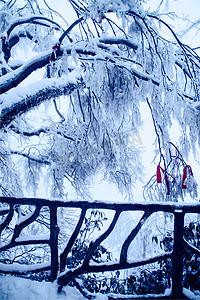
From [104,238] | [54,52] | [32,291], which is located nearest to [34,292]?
[32,291]

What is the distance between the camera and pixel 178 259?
155 cm

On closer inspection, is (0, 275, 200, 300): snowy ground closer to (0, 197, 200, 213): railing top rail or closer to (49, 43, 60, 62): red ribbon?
(0, 197, 200, 213): railing top rail

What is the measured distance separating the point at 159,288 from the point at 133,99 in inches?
103

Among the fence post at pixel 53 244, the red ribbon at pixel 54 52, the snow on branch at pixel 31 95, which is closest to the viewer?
the fence post at pixel 53 244

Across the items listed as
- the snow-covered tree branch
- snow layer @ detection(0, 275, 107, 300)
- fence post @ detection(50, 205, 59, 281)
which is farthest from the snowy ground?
the snow-covered tree branch

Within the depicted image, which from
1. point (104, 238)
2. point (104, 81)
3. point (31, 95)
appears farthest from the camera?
point (104, 81)

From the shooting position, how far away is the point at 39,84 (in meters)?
2.75

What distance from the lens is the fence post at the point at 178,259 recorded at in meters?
1.52

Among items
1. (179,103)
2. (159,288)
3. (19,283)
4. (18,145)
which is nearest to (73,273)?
(19,283)

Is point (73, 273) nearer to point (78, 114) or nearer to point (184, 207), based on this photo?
point (184, 207)

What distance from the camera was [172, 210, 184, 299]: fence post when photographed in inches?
59.8

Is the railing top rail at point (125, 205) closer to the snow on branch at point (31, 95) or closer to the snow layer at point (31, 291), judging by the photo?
the snow layer at point (31, 291)

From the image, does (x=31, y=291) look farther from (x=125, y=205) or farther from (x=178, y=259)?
(x=178, y=259)

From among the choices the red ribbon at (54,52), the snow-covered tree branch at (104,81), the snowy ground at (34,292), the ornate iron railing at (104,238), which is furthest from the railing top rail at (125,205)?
the red ribbon at (54,52)
